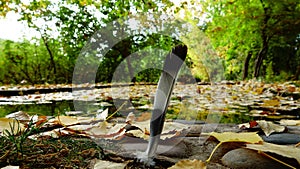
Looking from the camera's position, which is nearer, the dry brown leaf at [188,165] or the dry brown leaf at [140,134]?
the dry brown leaf at [188,165]

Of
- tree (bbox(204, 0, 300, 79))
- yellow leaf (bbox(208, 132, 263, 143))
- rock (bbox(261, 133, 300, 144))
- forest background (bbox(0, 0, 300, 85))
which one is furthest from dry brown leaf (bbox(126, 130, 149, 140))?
tree (bbox(204, 0, 300, 79))

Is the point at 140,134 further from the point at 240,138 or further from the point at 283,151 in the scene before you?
the point at 283,151

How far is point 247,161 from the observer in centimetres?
68

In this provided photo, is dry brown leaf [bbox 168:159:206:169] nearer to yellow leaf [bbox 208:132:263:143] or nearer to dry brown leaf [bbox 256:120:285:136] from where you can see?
yellow leaf [bbox 208:132:263:143]

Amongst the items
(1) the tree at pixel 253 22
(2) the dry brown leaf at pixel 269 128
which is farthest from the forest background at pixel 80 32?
(2) the dry brown leaf at pixel 269 128

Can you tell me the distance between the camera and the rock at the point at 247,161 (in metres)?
0.66

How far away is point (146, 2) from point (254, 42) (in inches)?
210

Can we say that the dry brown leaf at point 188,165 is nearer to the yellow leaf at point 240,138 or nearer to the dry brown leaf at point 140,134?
the yellow leaf at point 240,138

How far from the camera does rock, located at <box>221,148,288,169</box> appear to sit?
659mm

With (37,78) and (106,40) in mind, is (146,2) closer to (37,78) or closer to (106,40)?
(106,40)

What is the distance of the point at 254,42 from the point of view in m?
8.77

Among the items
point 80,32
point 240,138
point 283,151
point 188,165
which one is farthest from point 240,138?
point 80,32

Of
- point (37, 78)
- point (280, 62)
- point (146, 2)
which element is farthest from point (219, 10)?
point (37, 78)

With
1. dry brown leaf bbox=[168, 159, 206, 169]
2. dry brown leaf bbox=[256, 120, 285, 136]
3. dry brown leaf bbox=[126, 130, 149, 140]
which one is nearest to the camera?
dry brown leaf bbox=[168, 159, 206, 169]
